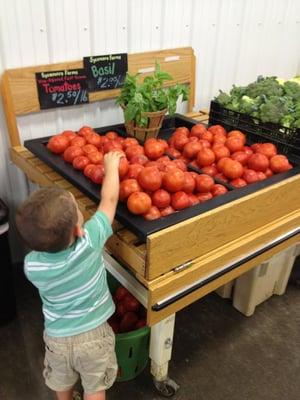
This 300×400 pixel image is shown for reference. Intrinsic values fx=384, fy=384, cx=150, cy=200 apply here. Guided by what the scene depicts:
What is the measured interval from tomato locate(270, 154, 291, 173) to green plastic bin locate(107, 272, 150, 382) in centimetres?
88

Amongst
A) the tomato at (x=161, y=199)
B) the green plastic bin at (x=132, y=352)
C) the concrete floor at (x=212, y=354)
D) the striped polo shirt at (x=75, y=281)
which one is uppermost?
the tomato at (x=161, y=199)

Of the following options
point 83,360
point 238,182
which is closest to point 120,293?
point 83,360

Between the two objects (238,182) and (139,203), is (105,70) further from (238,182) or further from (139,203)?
(139,203)

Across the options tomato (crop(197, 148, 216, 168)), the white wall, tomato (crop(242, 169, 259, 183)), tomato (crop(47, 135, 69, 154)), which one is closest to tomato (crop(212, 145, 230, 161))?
tomato (crop(197, 148, 216, 168))

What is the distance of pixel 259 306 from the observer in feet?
7.63

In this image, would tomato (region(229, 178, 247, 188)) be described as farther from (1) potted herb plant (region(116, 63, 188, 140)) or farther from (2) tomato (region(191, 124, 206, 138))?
(1) potted herb plant (region(116, 63, 188, 140))

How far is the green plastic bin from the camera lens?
5.28ft

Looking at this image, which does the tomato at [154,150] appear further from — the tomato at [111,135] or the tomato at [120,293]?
the tomato at [120,293]

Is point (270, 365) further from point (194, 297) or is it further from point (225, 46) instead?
point (225, 46)

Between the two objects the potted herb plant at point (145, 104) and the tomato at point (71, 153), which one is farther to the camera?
the potted herb plant at point (145, 104)

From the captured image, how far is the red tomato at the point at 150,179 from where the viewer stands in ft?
4.35

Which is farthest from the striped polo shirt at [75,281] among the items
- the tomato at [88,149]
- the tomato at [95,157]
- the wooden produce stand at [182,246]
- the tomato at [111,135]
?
the tomato at [111,135]

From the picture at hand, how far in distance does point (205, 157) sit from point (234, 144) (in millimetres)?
209

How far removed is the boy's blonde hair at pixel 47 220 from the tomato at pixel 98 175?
1.08 feet
